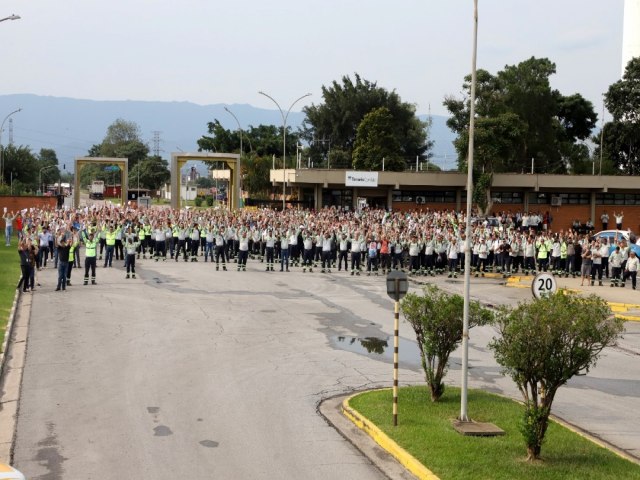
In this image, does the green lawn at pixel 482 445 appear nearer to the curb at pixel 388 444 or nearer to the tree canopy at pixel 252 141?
the curb at pixel 388 444

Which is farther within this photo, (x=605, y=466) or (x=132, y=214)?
(x=132, y=214)

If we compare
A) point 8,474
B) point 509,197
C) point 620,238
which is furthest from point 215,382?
point 509,197

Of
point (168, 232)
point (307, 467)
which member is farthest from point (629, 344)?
point (168, 232)

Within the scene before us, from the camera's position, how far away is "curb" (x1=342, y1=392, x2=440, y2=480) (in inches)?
364

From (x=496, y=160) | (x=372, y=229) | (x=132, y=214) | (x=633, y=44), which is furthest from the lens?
(x=633, y=44)

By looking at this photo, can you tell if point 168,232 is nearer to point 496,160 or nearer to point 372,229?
point 372,229

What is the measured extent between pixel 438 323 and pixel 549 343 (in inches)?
117

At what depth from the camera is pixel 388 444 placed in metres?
10.3

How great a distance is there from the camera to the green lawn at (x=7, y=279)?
751 inches

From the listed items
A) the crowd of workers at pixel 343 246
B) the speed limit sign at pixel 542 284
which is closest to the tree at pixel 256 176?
the crowd of workers at pixel 343 246

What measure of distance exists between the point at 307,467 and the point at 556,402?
17.2 ft

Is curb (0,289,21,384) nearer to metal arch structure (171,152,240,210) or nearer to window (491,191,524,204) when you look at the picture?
metal arch structure (171,152,240,210)

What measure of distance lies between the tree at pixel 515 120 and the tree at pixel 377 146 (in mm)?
9228

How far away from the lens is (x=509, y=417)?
11.4 m
